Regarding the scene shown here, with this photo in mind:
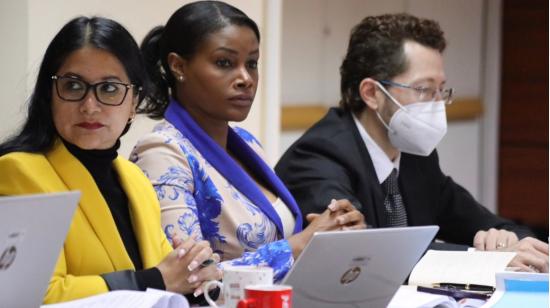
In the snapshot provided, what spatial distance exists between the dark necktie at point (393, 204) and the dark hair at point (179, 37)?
722 millimetres

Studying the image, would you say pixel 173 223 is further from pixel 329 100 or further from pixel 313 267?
pixel 329 100

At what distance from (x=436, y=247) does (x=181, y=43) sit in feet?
3.30

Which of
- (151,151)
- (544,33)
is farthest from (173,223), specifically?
(544,33)

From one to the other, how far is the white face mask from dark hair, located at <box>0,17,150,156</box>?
119 cm

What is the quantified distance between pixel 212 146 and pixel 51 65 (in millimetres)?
550

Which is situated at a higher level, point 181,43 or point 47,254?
point 181,43

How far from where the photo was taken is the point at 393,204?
3.20 meters

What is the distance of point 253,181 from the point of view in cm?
272

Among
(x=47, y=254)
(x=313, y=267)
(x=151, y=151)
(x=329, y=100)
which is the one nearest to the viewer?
(x=47, y=254)

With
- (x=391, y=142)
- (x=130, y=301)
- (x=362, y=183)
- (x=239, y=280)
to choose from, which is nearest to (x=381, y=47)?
(x=391, y=142)

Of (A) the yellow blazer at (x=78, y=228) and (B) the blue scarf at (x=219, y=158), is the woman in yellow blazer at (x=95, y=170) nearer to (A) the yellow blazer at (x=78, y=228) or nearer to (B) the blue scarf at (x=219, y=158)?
(A) the yellow blazer at (x=78, y=228)

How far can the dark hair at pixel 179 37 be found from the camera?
266 cm

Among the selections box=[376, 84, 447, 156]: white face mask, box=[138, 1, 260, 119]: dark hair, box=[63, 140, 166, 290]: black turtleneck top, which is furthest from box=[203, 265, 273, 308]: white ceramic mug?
box=[376, 84, 447, 156]: white face mask

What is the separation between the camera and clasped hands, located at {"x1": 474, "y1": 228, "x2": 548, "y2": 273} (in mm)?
2641
